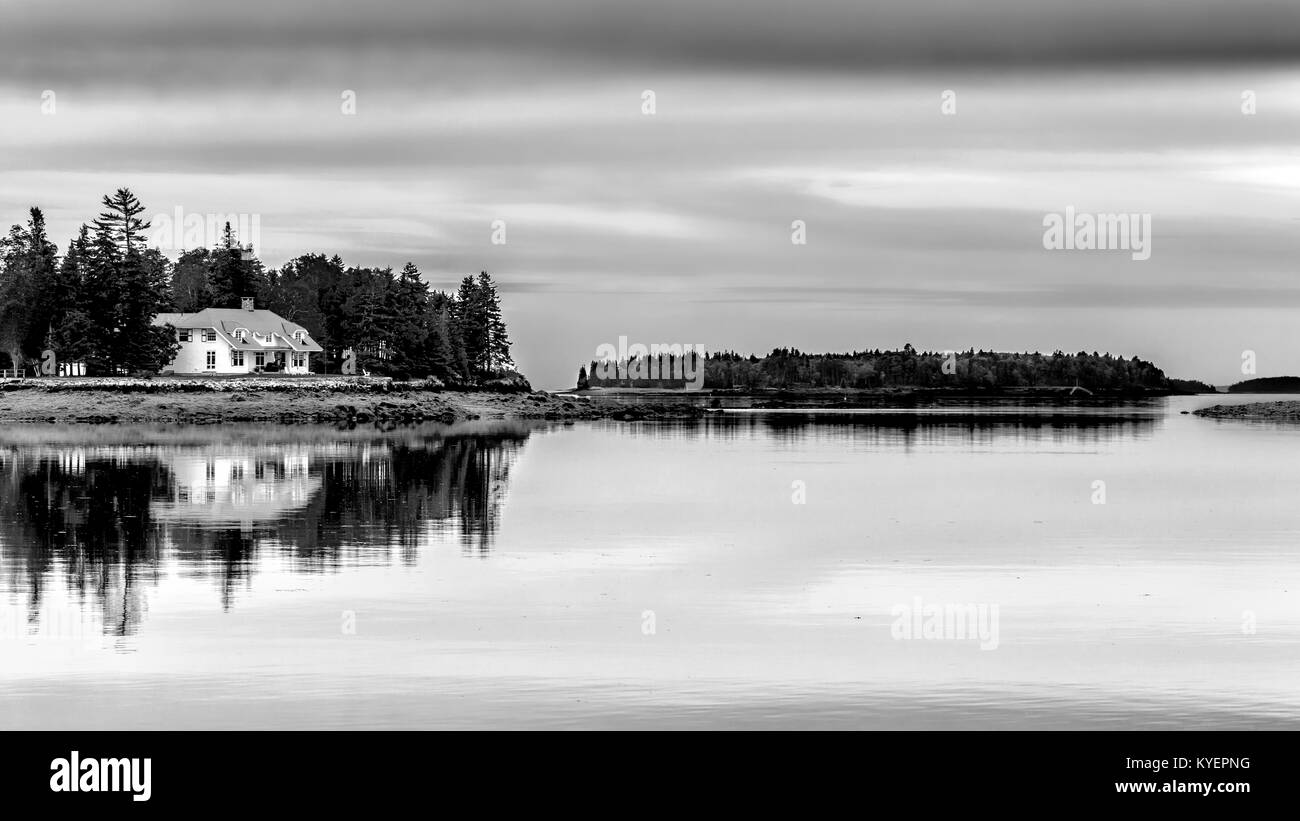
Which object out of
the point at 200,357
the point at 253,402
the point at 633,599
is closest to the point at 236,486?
the point at 633,599

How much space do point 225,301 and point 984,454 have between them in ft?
333

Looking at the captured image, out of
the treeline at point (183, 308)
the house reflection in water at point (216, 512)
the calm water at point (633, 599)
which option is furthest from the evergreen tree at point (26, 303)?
the calm water at point (633, 599)

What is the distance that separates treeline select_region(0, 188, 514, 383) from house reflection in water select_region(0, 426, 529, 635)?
5213 centimetres

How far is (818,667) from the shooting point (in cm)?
1852

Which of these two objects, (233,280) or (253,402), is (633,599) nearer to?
(253,402)

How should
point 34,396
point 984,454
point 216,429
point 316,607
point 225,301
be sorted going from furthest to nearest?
point 225,301 → point 34,396 → point 216,429 → point 984,454 → point 316,607

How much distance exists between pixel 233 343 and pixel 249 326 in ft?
14.8

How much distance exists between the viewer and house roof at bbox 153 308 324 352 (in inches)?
5527

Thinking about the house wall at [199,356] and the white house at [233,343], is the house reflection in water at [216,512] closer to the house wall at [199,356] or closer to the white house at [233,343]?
the house wall at [199,356]

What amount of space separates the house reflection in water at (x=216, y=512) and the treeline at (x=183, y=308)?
52.1m

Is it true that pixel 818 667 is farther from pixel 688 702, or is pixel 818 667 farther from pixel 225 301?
pixel 225 301
